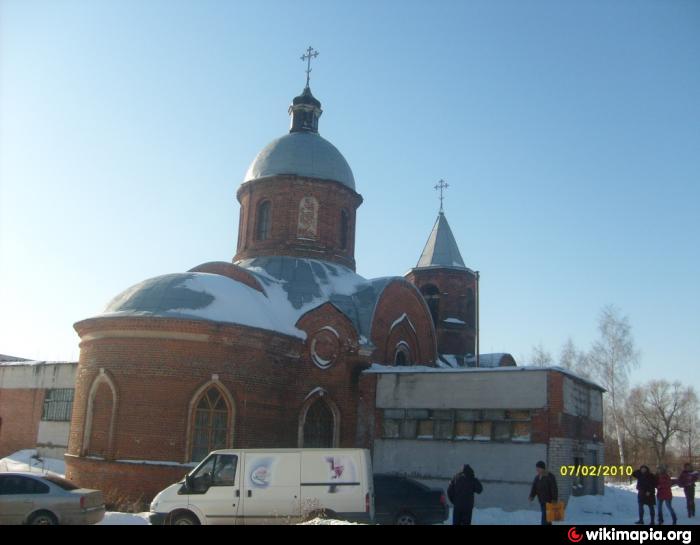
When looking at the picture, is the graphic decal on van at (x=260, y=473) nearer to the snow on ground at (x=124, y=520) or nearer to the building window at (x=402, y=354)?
the snow on ground at (x=124, y=520)

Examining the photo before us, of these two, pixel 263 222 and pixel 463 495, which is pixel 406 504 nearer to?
pixel 463 495

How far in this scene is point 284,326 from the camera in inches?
732

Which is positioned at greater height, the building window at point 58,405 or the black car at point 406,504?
the building window at point 58,405

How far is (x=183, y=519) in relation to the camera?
36.0 feet

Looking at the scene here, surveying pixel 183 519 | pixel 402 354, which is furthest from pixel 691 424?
pixel 183 519

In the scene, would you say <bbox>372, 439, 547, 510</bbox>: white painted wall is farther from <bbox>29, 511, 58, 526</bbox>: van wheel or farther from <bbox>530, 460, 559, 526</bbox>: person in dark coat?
<bbox>29, 511, 58, 526</bbox>: van wheel

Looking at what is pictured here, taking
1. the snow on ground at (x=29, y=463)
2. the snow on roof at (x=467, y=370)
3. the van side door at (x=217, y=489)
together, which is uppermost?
the snow on roof at (x=467, y=370)

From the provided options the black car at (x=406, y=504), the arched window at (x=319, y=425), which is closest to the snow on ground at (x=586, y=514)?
the black car at (x=406, y=504)

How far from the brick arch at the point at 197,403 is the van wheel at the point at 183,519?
5.19 m

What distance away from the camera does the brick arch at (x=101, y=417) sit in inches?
640

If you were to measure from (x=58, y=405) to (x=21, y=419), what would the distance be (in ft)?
8.97

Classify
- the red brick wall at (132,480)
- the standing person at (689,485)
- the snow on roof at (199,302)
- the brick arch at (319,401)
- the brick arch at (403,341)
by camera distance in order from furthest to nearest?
the brick arch at (403,341)
the brick arch at (319,401)
the snow on roof at (199,302)
the red brick wall at (132,480)
the standing person at (689,485)

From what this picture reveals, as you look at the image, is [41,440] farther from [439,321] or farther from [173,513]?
[173,513]
